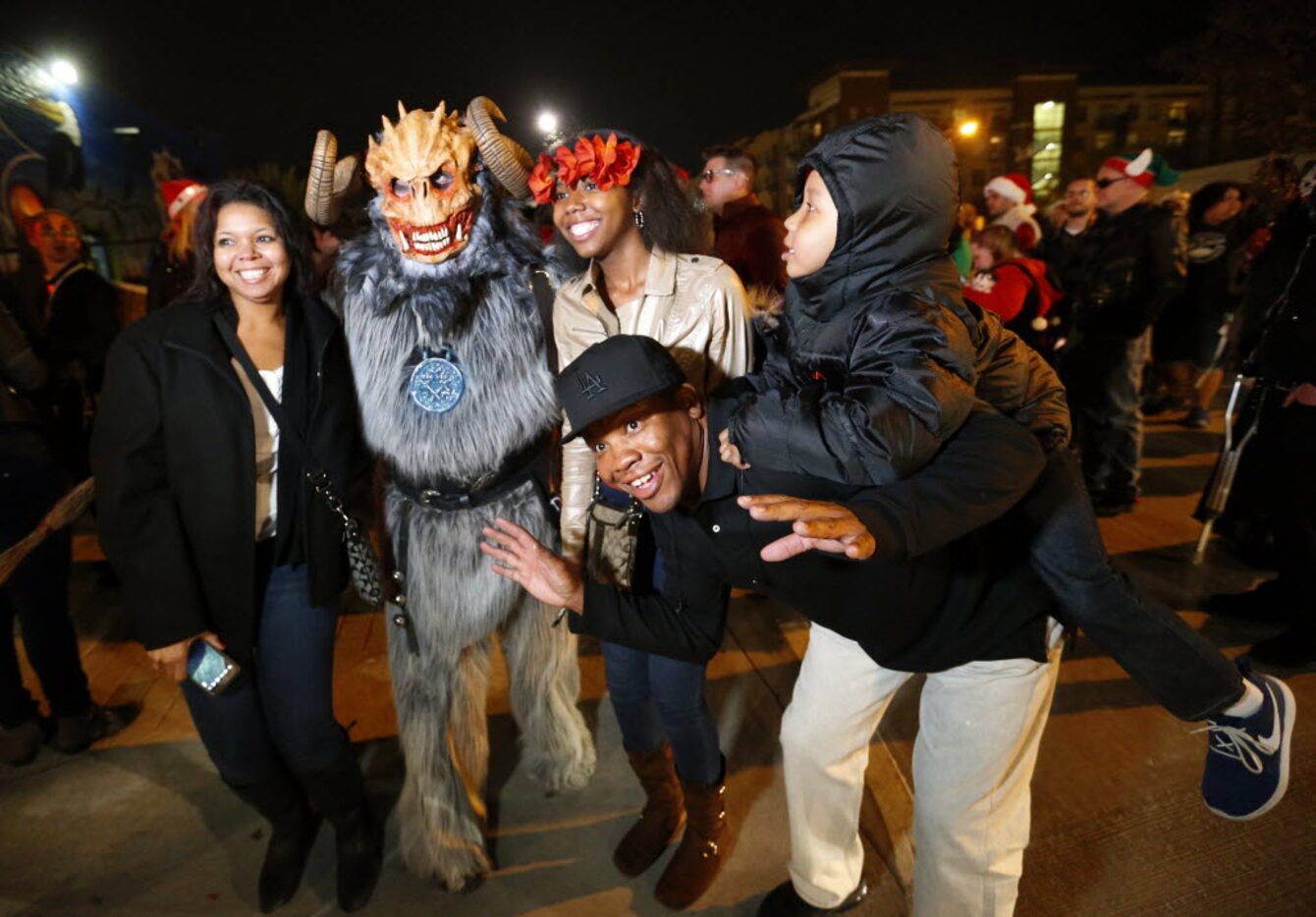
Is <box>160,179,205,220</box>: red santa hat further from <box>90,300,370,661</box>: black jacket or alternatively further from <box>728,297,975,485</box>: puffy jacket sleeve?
<box>728,297,975,485</box>: puffy jacket sleeve

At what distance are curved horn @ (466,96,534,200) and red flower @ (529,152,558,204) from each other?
39 mm

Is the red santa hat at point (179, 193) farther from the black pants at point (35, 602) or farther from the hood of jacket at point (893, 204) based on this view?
the hood of jacket at point (893, 204)

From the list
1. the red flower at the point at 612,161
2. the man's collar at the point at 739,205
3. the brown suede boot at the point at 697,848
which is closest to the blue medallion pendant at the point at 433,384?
the red flower at the point at 612,161

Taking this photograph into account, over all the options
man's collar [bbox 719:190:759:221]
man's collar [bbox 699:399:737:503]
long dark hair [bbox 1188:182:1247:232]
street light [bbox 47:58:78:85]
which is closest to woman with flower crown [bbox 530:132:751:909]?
man's collar [bbox 699:399:737:503]

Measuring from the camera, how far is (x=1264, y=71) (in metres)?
14.3

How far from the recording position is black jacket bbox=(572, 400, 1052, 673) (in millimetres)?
1441

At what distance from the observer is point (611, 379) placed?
1525 mm

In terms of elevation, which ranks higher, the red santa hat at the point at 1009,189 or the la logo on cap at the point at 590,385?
the red santa hat at the point at 1009,189

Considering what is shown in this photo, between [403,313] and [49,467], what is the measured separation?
1.78 meters

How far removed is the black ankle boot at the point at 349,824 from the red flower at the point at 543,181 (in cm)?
174

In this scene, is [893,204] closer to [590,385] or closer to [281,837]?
[590,385]

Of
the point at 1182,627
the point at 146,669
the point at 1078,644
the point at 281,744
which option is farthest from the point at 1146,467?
the point at 146,669

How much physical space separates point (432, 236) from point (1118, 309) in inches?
171

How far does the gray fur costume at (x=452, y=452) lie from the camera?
6.71 ft
